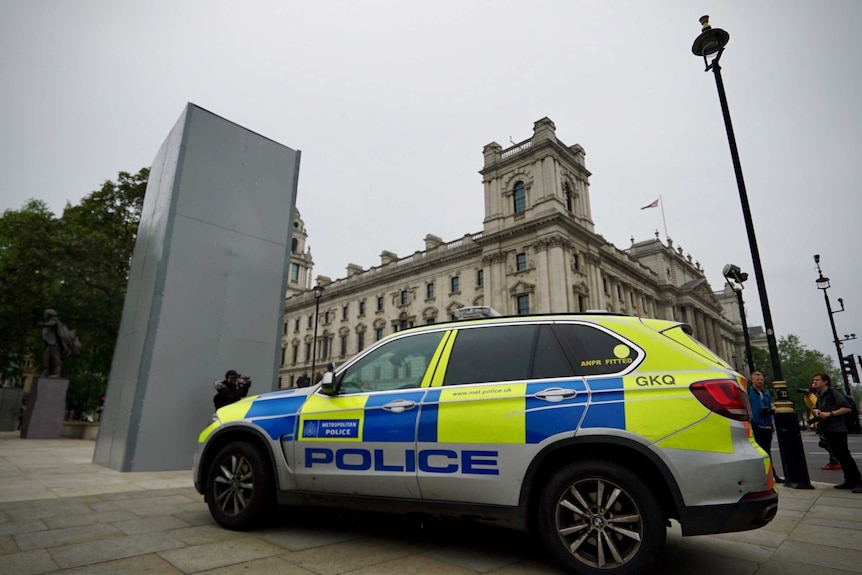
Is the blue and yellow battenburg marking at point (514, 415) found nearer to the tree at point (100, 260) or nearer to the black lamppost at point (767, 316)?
the black lamppost at point (767, 316)

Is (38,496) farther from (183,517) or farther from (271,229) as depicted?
(271,229)

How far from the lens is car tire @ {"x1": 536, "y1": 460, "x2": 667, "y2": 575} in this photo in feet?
9.80

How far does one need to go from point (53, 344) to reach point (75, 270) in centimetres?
510

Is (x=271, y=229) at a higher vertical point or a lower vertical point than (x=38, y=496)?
higher

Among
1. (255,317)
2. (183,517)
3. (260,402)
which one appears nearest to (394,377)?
(260,402)

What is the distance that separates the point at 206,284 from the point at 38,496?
180 inches

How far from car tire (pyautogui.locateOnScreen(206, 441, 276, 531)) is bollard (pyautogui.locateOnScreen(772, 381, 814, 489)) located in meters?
8.13

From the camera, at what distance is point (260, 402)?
4.82 metres

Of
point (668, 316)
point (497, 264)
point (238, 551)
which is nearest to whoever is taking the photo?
point (238, 551)

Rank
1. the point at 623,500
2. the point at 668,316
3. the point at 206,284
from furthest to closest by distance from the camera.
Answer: the point at 668,316 → the point at 206,284 → the point at 623,500

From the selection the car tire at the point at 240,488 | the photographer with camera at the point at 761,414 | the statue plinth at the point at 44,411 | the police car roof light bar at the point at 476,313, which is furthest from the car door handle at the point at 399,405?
the statue plinth at the point at 44,411

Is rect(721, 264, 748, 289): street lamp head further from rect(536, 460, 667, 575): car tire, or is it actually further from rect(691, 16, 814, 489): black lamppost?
rect(536, 460, 667, 575): car tire

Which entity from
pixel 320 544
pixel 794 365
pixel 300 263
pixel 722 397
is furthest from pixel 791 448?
pixel 794 365

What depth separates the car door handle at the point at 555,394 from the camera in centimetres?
338
